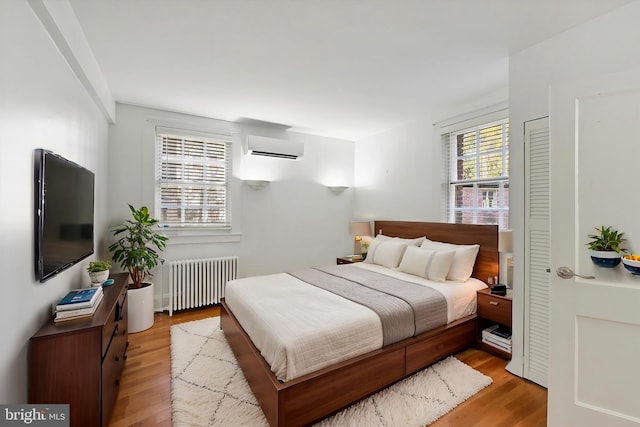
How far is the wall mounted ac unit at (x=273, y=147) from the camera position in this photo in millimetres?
4031

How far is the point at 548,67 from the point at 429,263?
1996mm

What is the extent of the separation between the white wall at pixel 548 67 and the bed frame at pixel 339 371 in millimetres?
579

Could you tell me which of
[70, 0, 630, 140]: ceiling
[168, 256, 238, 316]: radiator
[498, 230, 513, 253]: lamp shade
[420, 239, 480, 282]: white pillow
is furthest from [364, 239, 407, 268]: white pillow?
[168, 256, 238, 316]: radiator

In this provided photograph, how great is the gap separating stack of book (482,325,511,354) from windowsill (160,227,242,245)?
3274 mm

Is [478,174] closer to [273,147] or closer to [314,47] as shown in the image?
[314,47]

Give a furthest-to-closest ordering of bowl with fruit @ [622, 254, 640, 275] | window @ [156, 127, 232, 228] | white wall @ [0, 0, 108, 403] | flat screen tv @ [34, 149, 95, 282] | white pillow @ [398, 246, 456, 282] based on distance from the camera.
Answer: window @ [156, 127, 232, 228], white pillow @ [398, 246, 456, 282], flat screen tv @ [34, 149, 95, 282], bowl with fruit @ [622, 254, 640, 275], white wall @ [0, 0, 108, 403]

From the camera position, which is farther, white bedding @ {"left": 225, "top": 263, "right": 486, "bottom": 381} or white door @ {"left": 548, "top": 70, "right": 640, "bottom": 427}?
white bedding @ {"left": 225, "top": 263, "right": 486, "bottom": 381}

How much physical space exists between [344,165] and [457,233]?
8.04 feet

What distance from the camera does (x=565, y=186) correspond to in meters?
1.59

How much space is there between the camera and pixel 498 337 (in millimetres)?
2561

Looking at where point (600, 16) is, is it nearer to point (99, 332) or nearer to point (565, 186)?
point (565, 186)

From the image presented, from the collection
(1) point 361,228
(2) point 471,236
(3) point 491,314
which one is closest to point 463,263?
(2) point 471,236

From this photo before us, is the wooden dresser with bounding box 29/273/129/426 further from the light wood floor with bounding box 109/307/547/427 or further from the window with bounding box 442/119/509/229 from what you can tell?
the window with bounding box 442/119/509/229

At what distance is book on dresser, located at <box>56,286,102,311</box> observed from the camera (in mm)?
1613
